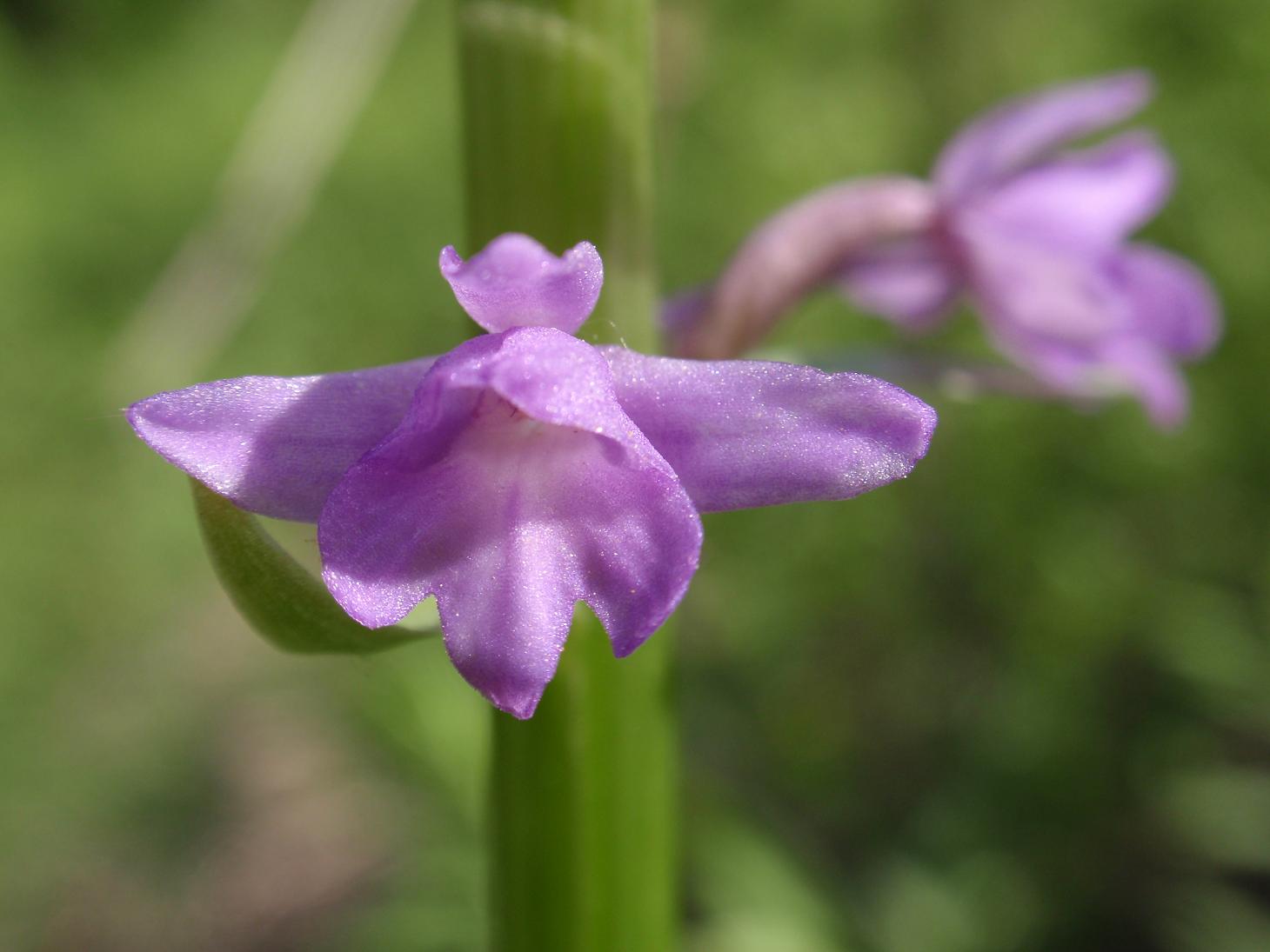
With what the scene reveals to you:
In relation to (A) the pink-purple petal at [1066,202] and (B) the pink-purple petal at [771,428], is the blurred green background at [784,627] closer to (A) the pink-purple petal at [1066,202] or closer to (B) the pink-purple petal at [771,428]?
(A) the pink-purple petal at [1066,202]

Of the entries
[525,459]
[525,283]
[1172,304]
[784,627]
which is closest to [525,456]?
[525,459]

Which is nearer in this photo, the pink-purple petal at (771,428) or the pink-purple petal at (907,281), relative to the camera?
the pink-purple petal at (771,428)

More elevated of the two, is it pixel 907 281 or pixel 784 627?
pixel 907 281

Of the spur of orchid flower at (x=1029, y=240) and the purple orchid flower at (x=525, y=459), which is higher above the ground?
the spur of orchid flower at (x=1029, y=240)

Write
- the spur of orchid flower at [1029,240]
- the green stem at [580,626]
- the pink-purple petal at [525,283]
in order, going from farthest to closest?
the spur of orchid flower at [1029,240] → the green stem at [580,626] → the pink-purple petal at [525,283]

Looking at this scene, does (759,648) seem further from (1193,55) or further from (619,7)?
(619,7)

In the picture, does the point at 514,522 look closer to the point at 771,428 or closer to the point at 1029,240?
the point at 771,428

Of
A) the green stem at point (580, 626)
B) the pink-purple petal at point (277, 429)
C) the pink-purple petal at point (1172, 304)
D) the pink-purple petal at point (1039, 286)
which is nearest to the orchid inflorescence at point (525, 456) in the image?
the pink-purple petal at point (277, 429)

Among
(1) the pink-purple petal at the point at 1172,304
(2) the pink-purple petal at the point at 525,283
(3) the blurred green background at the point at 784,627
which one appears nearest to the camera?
(2) the pink-purple petal at the point at 525,283
